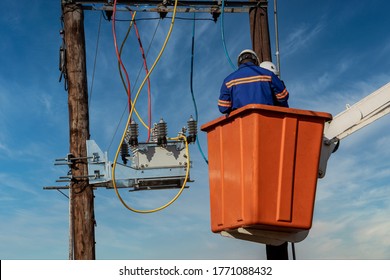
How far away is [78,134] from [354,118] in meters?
3.96

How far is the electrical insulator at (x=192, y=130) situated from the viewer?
7504 mm

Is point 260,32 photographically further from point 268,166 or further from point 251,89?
point 268,166

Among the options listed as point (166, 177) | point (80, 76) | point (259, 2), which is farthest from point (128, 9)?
point (166, 177)

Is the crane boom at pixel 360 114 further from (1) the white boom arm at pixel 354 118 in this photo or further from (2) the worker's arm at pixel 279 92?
(2) the worker's arm at pixel 279 92

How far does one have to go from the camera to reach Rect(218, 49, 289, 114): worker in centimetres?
502

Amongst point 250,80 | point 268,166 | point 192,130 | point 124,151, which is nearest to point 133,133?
point 124,151

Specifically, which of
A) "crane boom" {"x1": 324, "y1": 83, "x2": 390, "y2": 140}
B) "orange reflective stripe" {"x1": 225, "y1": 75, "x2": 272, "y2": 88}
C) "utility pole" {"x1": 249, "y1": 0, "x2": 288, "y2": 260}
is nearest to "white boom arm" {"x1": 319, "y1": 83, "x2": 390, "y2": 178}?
"crane boom" {"x1": 324, "y1": 83, "x2": 390, "y2": 140}

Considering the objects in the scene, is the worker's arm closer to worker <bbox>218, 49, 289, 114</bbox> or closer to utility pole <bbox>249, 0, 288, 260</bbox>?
worker <bbox>218, 49, 289, 114</bbox>

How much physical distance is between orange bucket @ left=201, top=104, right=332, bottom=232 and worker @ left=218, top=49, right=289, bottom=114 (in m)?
0.20

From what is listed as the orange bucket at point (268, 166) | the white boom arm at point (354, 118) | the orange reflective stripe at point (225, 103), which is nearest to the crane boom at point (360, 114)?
the white boom arm at point (354, 118)

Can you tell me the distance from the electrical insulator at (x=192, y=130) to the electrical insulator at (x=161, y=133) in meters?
0.31

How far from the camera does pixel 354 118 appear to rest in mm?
5625

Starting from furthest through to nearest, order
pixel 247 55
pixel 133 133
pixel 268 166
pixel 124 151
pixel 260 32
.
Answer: pixel 260 32, pixel 124 151, pixel 133 133, pixel 247 55, pixel 268 166
